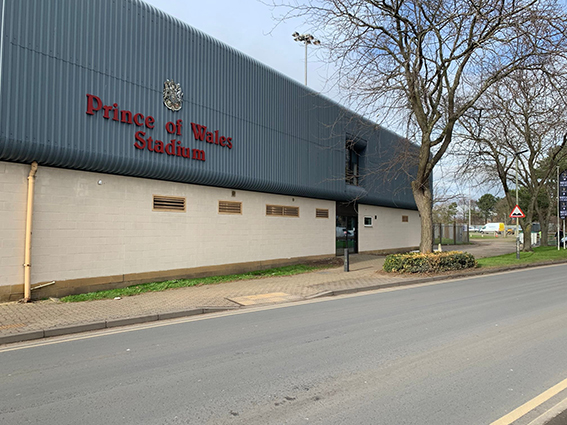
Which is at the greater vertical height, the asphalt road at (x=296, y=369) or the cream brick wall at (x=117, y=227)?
the cream brick wall at (x=117, y=227)

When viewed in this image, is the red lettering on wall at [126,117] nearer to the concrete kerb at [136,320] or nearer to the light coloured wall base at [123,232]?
the light coloured wall base at [123,232]

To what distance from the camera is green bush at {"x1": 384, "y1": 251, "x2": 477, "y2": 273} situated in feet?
48.1

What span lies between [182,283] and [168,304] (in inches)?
128

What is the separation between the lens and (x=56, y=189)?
408 inches

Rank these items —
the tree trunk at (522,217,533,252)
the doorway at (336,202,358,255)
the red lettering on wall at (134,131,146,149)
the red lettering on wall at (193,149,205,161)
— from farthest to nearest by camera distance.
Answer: the tree trunk at (522,217,533,252), the doorway at (336,202,358,255), the red lettering on wall at (193,149,205,161), the red lettering on wall at (134,131,146,149)

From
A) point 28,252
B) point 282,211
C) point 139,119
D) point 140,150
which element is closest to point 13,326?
point 28,252

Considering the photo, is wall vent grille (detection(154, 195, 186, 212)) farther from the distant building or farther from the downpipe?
the downpipe

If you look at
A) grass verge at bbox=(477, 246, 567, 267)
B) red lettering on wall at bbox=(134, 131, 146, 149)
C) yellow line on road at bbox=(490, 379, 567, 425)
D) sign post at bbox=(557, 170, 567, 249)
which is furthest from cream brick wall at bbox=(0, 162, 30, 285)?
sign post at bbox=(557, 170, 567, 249)

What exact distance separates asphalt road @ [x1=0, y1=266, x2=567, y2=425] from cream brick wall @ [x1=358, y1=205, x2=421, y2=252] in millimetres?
15645

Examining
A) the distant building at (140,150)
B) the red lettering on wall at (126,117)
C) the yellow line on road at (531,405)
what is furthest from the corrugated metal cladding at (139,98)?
the yellow line on road at (531,405)

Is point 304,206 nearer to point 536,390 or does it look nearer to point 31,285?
point 31,285

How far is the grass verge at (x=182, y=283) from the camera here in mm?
10414

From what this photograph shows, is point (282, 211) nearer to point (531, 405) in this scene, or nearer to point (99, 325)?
point (99, 325)

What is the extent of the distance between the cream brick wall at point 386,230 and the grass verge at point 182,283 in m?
7.01
